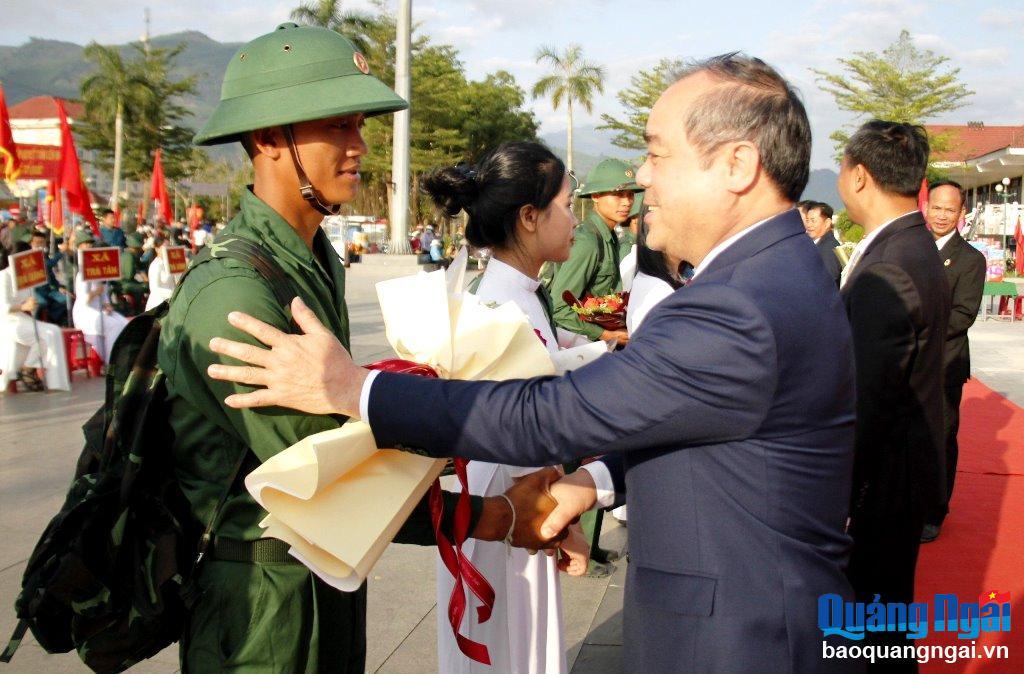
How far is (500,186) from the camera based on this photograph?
3.32m

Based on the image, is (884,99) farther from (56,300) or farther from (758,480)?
(758,480)

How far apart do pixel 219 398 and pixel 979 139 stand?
5462 cm

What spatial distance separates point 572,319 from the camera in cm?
515

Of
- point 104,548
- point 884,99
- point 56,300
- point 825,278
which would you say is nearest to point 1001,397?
point 825,278

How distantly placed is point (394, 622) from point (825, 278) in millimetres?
2977

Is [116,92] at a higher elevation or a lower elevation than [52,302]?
higher

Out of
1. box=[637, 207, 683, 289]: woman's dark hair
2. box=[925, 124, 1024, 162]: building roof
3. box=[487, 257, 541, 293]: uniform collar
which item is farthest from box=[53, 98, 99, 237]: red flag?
box=[925, 124, 1024, 162]: building roof

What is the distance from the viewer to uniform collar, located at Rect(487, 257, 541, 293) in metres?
3.29

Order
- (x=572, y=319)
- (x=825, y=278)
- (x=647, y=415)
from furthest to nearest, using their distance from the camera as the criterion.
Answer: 1. (x=572, y=319)
2. (x=825, y=278)
3. (x=647, y=415)

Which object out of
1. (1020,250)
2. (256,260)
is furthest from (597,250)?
(1020,250)

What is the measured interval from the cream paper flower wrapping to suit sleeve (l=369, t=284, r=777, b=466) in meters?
0.11

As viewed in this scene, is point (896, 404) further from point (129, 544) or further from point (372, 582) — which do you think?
point (372, 582)

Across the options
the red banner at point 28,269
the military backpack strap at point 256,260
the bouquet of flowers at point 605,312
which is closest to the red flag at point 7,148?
the red banner at point 28,269

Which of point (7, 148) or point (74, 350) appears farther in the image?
point (74, 350)
